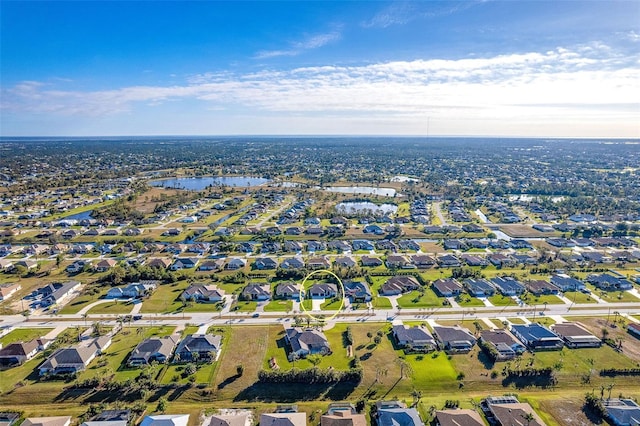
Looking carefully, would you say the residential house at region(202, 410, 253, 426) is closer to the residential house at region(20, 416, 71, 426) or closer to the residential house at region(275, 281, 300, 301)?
the residential house at region(20, 416, 71, 426)

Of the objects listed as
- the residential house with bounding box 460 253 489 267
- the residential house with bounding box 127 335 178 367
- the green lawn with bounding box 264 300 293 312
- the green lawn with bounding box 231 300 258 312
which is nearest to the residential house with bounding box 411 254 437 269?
the residential house with bounding box 460 253 489 267

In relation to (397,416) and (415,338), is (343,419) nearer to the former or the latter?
(397,416)

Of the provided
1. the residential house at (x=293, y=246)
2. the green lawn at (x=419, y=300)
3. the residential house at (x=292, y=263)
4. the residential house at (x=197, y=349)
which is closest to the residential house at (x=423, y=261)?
the green lawn at (x=419, y=300)

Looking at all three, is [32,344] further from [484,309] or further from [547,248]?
Answer: [547,248]

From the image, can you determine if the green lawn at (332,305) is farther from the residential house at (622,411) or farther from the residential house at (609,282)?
the residential house at (609,282)

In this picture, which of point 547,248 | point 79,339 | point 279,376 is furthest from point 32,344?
point 547,248
